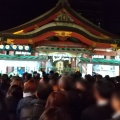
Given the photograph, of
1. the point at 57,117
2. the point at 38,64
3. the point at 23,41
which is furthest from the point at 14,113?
the point at 23,41

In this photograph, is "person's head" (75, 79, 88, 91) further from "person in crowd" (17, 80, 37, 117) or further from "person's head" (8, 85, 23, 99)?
"person's head" (8, 85, 23, 99)

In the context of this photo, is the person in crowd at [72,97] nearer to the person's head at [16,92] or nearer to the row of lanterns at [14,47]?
the person's head at [16,92]

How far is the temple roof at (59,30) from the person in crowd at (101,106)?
11818mm

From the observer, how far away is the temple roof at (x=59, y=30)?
51.5 feet

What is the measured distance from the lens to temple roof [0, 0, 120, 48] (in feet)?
51.5

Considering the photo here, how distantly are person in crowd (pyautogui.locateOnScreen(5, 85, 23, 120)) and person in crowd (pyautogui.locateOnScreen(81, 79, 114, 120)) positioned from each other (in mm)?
1478

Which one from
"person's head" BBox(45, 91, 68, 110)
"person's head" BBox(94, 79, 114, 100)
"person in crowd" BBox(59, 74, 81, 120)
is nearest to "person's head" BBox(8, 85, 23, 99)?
"person in crowd" BBox(59, 74, 81, 120)

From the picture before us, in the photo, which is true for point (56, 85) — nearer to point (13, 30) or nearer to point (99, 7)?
point (13, 30)

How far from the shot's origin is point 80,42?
17.1 metres

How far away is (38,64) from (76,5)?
1859 cm

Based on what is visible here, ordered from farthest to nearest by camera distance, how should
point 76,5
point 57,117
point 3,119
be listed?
point 76,5 < point 3,119 < point 57,117

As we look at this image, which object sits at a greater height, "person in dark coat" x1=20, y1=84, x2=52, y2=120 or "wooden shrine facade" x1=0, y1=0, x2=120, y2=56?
"wooden shrine facade" x1=0, y1=0, x2=120, y2=56

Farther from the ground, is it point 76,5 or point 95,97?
point 76,5

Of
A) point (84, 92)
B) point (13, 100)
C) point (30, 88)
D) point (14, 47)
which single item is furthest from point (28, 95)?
point (14, 47)
